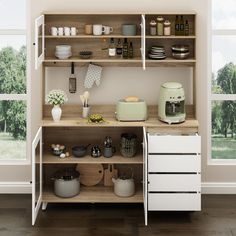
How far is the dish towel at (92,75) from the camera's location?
17.4ft

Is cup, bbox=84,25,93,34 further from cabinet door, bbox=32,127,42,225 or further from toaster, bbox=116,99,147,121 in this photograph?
cabinet door, bbox=32,127,42,225

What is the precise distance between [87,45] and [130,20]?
48 cm

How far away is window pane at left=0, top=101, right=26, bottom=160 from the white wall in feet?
0.62

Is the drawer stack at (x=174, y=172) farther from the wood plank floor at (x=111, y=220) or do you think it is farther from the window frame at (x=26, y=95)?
the window frame at (x=26, y=95)

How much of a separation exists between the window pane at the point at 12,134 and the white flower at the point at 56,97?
1.96 feet

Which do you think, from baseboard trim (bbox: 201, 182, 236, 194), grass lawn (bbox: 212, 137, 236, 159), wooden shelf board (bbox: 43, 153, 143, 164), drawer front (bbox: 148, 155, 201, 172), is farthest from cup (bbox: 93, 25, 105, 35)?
baseboard trim (bbox: 201, 182, 236, 194)

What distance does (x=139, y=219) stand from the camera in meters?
4.86

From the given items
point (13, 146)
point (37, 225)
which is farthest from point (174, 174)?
point (13, 146)

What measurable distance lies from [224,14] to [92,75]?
144 cm

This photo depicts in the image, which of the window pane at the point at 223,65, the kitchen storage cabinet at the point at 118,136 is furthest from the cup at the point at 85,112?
the window pane at the point at 223,65

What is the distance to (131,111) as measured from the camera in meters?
5.07

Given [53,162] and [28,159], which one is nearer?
[53,162]

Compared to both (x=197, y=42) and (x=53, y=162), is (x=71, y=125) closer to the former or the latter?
(x=53, y=162)

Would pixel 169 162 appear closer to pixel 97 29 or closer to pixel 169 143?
pixel 169 143
